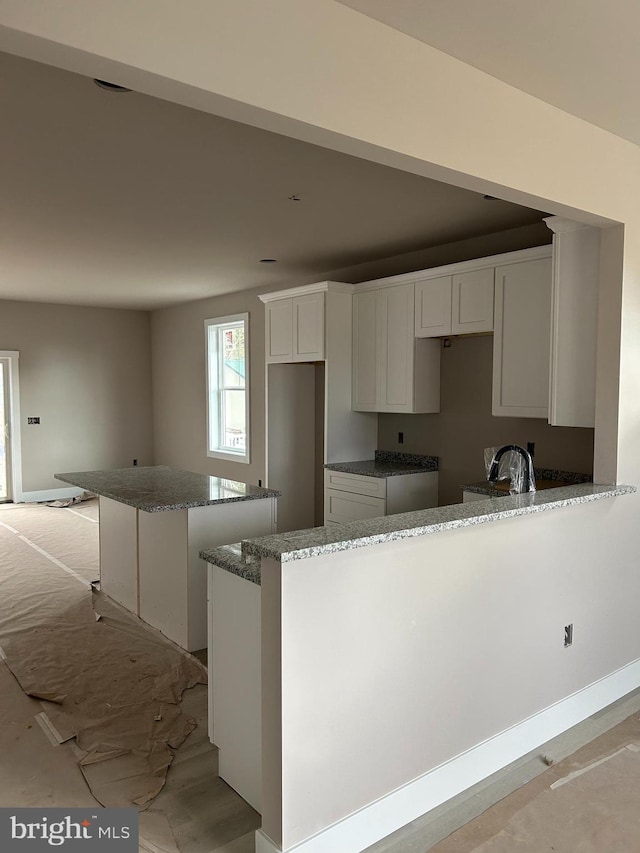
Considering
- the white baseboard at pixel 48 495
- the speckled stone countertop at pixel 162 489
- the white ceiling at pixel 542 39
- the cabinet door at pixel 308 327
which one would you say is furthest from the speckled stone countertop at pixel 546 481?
the white baseboard at pixel 48 495

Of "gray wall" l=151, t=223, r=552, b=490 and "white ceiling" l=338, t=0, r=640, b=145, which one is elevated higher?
"white ceiling" l=338, t=0, r=640, b=145

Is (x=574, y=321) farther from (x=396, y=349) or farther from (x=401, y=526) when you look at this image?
(x=396, y=349)

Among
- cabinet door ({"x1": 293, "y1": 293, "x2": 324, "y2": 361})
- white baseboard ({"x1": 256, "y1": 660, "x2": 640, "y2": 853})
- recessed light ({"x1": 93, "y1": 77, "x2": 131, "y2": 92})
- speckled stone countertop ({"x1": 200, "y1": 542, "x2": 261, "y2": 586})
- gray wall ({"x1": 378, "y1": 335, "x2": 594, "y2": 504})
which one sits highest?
recessed light ({"x1": 93, "y1": 77, "x2": 131, "y2": 92})

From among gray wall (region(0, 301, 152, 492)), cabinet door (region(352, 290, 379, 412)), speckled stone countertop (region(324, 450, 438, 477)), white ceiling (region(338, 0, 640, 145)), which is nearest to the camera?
white ceiling (region(338, 0, 640, 145))

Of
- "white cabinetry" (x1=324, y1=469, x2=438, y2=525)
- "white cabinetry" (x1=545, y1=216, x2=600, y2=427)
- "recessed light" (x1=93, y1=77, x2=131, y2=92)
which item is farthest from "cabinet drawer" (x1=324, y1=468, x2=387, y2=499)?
"recessed light" (x1=93, y1=77, x2=131, y2=92)

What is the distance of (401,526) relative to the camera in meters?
2.04

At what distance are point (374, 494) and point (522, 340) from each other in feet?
5.04

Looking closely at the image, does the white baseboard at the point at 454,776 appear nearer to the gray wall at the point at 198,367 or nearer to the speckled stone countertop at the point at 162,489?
the speckled stone countertop at the point at 162,489

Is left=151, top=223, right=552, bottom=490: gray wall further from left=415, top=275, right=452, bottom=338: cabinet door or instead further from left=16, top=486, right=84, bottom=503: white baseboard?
left=16, top=486, right=84, bottom=503: white baseboard

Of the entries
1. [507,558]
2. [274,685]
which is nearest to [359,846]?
[274,685]

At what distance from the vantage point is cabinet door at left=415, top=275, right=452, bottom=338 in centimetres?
421

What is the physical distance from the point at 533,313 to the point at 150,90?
2726 mm

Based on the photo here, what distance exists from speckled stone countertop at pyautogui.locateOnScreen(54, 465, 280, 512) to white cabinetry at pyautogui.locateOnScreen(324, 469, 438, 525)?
0.98 meters

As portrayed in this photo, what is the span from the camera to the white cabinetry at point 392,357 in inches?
178
